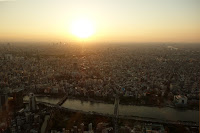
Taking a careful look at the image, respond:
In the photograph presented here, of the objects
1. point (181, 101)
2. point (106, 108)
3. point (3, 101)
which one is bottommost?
point (106, 108)

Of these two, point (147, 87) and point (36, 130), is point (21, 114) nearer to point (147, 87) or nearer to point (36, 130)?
point (36, 130)

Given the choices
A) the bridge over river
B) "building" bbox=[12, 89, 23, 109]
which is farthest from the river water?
"building" bbox=[12, 89, 23, 109]

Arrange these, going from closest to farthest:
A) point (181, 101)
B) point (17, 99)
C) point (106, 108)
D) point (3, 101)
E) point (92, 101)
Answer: point (3, 101)
point (17, 99)
point (106, 108)
point (181, 101)
point (92, 101)

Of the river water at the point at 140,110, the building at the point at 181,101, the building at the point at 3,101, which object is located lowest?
the river water at the point at 140,110

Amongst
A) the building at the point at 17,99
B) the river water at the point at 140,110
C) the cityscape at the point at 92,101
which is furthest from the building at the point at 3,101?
the river water at the point at 140,110

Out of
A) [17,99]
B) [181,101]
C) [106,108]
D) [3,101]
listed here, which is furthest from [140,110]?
[3,101]

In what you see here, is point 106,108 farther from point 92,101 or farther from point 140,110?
point 140,110

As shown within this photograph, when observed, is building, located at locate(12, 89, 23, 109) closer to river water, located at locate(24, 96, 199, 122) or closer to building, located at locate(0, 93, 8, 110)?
building, located at locate(0, 93, 8, 110)

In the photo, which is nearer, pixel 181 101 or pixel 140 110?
pixel 140 110

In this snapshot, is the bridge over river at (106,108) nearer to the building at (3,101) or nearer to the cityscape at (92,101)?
the cityscape at (92,101)
